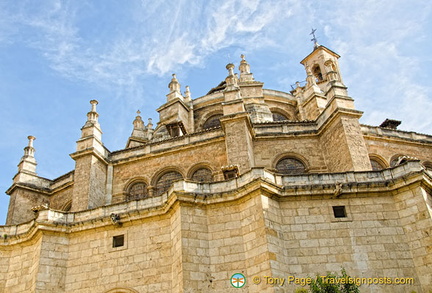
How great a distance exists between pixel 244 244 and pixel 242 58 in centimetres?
2339

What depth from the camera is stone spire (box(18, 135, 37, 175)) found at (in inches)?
997

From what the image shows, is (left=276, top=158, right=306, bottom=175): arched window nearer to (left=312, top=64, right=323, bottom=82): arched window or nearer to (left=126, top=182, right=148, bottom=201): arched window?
(left=126, top=182, right=148, bottom=201): arched window

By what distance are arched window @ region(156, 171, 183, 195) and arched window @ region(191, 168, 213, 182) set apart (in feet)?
2.26

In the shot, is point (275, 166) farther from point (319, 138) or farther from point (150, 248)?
point (150, 248)

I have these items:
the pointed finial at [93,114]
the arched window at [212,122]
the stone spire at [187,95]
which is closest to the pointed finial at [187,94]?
the stone spire at [187,95]

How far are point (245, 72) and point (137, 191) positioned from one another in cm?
1524

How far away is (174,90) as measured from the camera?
3212 cm

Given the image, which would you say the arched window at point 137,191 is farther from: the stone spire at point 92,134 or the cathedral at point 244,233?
the stone spire at point 92,134

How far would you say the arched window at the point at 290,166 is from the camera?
21.8 metres

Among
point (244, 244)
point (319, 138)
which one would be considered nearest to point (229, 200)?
point (244, 244)

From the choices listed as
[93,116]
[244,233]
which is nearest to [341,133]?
[244,233]

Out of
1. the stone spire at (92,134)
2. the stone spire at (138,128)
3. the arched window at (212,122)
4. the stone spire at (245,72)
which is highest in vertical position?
the stone spire at (245,72)

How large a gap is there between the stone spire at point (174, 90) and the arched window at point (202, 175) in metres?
9.95

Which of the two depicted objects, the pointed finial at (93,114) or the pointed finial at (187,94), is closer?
the pointed finial at (93,114)
